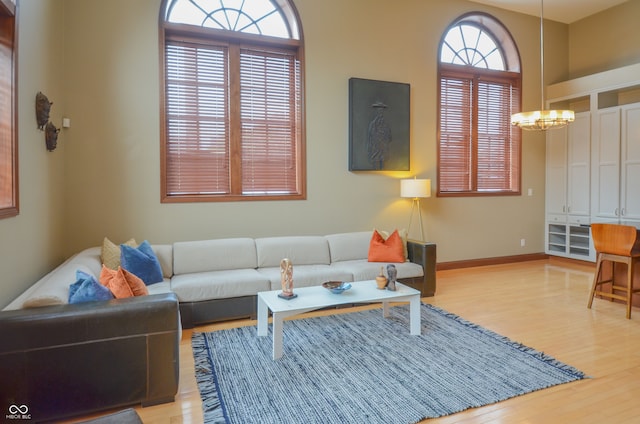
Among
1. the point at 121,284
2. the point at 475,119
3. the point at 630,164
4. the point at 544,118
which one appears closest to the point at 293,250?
the point at 121,284

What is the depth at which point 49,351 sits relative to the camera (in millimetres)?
2062

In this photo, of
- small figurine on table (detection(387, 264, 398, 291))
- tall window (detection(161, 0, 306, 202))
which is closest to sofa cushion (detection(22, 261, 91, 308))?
tall window (detection(161, 0, 306, 202))

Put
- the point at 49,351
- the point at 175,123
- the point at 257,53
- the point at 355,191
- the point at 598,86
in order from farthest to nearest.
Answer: the point at 598,86 → the point at 355,191 → the point at 257,53 → the point at 175,123 → the point at 49,351

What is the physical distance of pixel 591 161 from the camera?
236 inches

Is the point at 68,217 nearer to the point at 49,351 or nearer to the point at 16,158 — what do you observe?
the point at 16,158

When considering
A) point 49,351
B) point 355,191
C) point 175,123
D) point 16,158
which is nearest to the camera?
point 49,351

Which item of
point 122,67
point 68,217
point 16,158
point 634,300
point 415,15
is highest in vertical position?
point 415,15

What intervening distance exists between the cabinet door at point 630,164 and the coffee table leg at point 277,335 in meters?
5.40

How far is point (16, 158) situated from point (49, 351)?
1424mm

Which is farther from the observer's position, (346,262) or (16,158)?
(346,262)

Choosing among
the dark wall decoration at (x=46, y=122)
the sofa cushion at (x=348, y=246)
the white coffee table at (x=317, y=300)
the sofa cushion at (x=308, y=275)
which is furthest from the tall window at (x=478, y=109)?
the dark wall decoration at (x=46, y=122)

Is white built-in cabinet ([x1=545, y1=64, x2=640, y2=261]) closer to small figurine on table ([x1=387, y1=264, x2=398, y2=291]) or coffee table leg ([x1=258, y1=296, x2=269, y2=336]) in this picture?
small figurine on table ([x1=387, y1=264, x2=398, y2=291])

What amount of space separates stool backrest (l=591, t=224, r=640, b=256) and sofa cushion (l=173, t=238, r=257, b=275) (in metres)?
3.59

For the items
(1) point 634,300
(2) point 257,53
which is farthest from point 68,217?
(1) point 634,300
